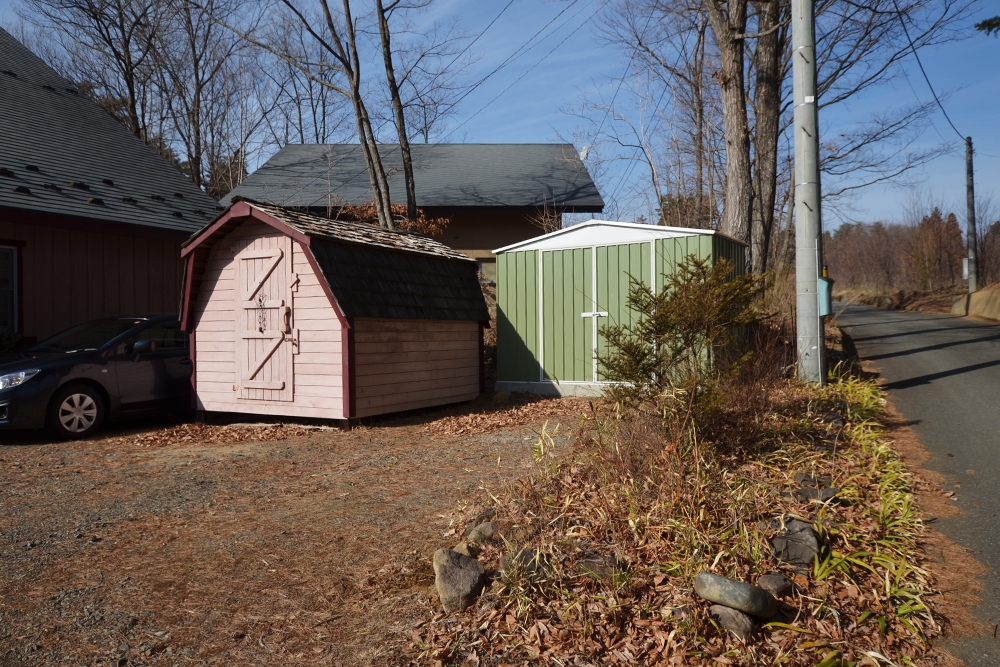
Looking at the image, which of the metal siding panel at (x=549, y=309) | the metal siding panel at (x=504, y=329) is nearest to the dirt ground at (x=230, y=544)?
the metal siding panel at (x=549, y=309)

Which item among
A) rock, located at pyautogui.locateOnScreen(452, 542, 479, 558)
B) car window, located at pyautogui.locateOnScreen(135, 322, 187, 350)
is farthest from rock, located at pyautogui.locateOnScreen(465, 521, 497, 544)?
car window, located at pyautogui.locateOnScreen(135, 322, 187, 350)

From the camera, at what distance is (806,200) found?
29.4 ft

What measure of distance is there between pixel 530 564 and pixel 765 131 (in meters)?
11.9

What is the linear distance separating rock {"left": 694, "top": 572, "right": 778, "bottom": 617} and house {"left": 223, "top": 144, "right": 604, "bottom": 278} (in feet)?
57.4

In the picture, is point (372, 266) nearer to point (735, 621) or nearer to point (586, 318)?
point (586, 318)

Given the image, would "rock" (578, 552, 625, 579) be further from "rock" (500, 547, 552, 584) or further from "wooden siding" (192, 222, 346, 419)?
"wooden siding" (192, 222, 346, 419)

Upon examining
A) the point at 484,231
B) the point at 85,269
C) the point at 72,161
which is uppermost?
the point at 72,161

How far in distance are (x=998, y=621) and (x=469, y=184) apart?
20.9m

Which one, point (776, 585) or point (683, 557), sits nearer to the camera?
point (776, 585)

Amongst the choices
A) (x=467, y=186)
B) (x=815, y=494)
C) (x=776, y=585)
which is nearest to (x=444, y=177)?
(x=467, y=186)

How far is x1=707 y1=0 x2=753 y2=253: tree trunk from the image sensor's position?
12.9 meters

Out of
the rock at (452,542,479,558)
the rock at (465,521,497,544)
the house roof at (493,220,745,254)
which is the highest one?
the house roof at (493,220,745,254)

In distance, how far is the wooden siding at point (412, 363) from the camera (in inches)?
391

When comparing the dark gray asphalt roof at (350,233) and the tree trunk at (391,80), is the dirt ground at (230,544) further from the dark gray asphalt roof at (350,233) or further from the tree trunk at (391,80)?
the tree trunk at (391,80)
